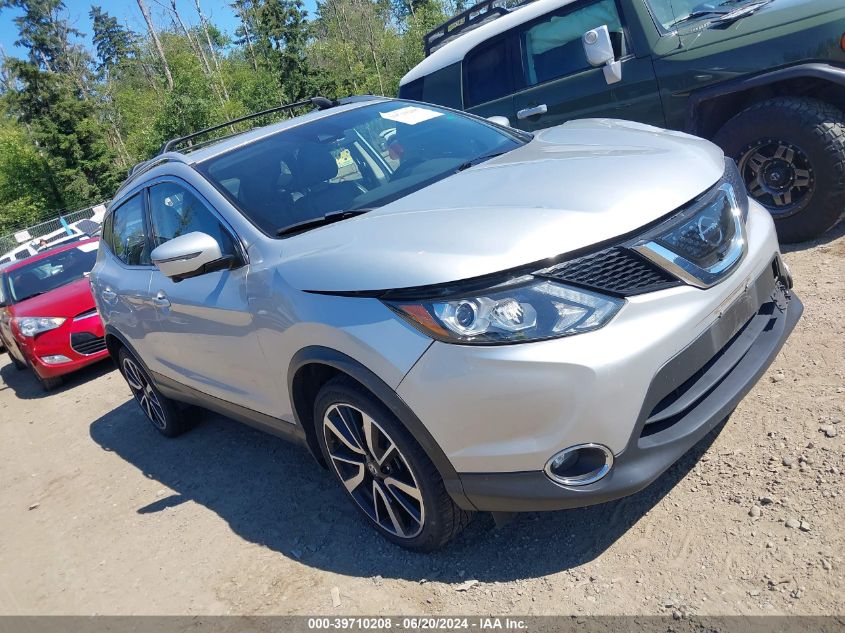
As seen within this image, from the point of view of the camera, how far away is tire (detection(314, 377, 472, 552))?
7.87ft

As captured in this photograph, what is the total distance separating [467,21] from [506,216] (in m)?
5.18

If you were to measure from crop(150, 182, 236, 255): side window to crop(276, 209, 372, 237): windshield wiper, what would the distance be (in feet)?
0.95

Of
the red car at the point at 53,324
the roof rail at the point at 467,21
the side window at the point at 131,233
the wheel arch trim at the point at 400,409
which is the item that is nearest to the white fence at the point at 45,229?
the red car at the point at 53,324

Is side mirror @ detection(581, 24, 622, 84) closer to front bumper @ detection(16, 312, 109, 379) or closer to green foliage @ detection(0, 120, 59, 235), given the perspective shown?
front bumper @ detection(16, 312, 109, 379)

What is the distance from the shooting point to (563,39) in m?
5.23

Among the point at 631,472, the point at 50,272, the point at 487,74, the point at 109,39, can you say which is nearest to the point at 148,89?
the point at 109,39

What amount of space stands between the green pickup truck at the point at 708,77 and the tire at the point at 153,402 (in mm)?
3460

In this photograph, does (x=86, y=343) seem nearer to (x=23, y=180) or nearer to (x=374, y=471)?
(x=374, y=471)

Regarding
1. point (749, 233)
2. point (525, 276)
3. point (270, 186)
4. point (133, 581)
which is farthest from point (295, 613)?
point (749, 233)

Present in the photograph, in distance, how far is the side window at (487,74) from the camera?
5613 millimetres

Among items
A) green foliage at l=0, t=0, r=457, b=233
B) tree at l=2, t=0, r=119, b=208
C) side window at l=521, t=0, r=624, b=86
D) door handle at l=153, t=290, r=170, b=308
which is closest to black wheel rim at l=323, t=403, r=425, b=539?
door handle at l=153, t=290, r=170, b=308

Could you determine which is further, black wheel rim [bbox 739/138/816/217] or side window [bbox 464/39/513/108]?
side window [bbox 464/39/513/108]

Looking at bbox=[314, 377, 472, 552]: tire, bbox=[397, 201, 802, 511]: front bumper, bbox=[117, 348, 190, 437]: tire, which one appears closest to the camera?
bbox=[397, 201, 802, 511]: front bumper

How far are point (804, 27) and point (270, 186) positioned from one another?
133 inches
